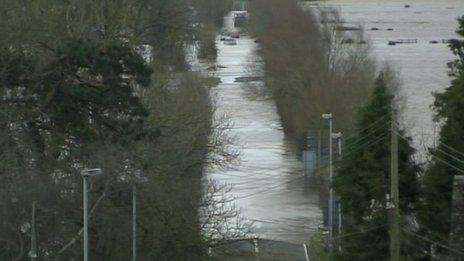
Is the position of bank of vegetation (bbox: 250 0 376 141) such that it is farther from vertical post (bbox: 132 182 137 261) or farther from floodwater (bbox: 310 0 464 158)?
vertical post (bbox: 132 182 137 261)

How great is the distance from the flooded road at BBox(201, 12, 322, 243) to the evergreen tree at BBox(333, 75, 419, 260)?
682 centimetres

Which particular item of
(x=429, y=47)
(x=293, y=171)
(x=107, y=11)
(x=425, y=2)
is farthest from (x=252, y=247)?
(x=425, y=2)

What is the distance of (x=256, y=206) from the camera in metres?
28.3

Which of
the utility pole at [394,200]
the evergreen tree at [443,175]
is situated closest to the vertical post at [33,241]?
the utility pole at [394,200]

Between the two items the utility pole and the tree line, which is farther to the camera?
the tree line

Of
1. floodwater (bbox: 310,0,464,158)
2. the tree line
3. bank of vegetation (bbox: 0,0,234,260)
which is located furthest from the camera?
floodwater (bbox: 310,0,464,158)

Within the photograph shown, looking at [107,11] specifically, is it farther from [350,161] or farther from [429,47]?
[429,47]

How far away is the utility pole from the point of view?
52.4 ft

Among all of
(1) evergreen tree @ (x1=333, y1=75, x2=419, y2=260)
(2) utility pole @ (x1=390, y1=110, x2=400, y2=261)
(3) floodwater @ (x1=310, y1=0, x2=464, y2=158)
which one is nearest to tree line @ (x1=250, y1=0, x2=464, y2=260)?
(1) evergreen tree @ (x1=333, y1=75, x2=419, y2=260)

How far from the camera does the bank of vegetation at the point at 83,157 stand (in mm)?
18094

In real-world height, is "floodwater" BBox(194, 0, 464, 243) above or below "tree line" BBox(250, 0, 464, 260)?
below

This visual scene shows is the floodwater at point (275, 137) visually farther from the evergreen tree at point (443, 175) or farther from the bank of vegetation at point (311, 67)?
the evergreen tree at point (443, 175)

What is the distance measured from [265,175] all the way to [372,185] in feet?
48.2

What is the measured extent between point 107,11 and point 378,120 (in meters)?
10.3
